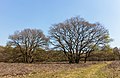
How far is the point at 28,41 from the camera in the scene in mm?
61062

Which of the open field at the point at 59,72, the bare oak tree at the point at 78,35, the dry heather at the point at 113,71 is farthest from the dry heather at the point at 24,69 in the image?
the bare oak tree at the point at 78,35

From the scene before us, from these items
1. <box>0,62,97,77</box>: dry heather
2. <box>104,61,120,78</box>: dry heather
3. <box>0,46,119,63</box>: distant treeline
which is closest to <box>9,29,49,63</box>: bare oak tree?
<box>0,46,119,63</box>: distant treeline

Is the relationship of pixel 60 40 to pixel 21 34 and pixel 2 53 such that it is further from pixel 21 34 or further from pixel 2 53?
pixel 2 53

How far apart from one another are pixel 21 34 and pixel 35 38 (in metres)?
4.24

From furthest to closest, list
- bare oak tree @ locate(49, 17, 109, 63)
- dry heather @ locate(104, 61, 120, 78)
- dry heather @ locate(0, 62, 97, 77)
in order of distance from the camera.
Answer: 1. bare oak tree @ locate(49, 17, 109, 63)
2. dry heather @ locate(0, 62, 97, 77)
3. dry heather @ locate(104, 61, 120, 78)

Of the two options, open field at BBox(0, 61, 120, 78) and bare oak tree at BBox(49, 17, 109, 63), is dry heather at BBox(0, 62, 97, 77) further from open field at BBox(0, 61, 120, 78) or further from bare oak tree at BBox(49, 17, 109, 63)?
bare oak tree at BBox(49, 17, 109, 63)

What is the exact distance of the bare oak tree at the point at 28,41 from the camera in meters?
60.5

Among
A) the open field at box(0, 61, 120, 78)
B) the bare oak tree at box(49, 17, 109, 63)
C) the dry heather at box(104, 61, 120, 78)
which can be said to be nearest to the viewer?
the dry heather at box(104, 61, 120, 78)

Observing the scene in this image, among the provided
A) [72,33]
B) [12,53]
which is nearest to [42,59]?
[12,53]

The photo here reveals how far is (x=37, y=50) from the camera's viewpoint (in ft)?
205

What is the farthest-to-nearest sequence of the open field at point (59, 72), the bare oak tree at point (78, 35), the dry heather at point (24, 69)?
the bare oak tree at point (78, 35), the dry heather at point (24, 69), the open field at point (59, 72)

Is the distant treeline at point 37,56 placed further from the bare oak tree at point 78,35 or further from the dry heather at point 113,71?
the dry heather at point 113,71

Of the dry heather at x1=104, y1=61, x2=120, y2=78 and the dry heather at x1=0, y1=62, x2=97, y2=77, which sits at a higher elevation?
the dry heather at x1=0, y1=62, x2=97, y2=77

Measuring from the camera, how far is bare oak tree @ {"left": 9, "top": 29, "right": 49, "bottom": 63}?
199ft
